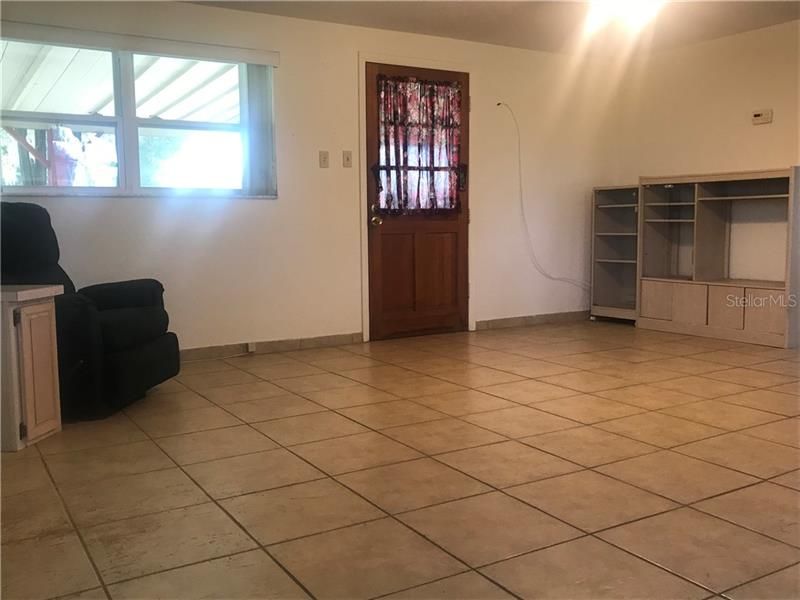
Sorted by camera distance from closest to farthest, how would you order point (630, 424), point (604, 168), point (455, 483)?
1. point (455, 483)
2. point (630, 424)
3. point (604, 168)

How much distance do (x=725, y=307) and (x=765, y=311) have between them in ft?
1.01

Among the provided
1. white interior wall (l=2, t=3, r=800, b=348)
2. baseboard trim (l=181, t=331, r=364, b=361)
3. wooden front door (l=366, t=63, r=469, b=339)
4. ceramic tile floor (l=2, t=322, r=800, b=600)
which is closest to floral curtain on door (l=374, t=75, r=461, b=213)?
wooden front door (l=366, t=63, r=469, b=339)

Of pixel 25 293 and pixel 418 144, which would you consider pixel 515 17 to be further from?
pixel 25 293

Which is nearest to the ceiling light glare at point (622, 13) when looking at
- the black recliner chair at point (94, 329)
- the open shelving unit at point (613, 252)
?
the open shelving unit at point (613, 252)

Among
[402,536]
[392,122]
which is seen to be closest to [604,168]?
[392,122]

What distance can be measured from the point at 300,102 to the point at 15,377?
2.88 meters

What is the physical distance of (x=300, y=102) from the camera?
4.96 metres

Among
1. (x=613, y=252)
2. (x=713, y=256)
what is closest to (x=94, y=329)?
(x=713, y=256)

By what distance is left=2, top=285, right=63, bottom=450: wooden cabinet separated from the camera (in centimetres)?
280

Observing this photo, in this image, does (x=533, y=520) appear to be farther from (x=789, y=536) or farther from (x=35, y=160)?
(x=35, y=160)

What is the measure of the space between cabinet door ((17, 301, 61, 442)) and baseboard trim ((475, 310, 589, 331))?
11.9ft

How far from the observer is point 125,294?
3.83m

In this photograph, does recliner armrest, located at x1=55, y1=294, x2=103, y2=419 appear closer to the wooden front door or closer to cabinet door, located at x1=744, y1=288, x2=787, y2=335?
the wooden front door

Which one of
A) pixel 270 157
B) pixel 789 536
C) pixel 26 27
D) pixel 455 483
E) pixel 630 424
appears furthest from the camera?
pixel 270 157
